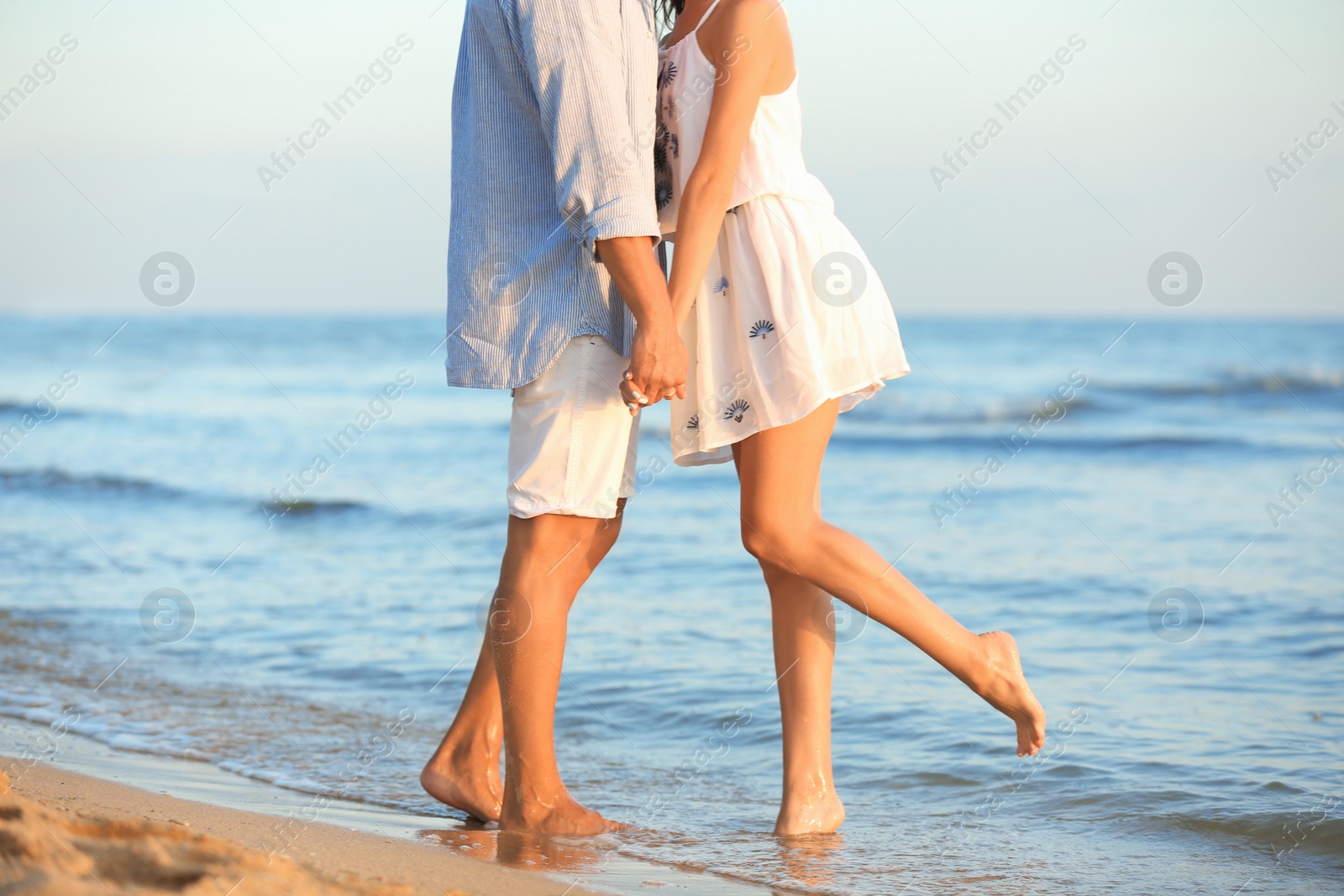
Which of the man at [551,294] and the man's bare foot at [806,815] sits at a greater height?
the man at [551,294]

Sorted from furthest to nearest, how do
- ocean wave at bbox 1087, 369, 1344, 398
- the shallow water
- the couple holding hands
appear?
ocean wave at bbox 1087, 369, 1344, 398
the shallow water
the couple holding hands

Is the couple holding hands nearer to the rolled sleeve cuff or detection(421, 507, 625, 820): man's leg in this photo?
the rolled sleeve cuff

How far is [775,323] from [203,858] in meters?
1.32

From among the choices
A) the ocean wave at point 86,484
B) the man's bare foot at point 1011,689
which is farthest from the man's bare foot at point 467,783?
the ocean wave at point 86,484

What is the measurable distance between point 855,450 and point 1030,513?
4.28 meters

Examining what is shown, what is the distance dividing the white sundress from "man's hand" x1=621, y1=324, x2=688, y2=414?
19 cm

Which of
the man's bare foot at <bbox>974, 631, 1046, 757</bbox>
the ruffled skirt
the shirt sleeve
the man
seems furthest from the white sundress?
the man's bare foot at <bbox>974, 631, 1046, 757</bbox>

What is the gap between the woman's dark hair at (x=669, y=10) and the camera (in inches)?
92.5

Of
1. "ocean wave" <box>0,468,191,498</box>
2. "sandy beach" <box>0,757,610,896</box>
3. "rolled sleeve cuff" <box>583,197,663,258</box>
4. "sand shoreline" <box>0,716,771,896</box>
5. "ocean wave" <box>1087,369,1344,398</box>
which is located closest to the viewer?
"sandy beach" <box>0,757,610,896</box>

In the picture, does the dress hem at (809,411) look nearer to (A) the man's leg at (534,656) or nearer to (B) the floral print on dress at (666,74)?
(A) the man's leg at (534,656)

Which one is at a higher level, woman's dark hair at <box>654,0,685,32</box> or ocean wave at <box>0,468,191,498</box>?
woman's dark hair at <box>654,0,685,32</box>

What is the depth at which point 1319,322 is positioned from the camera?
37.9 meters

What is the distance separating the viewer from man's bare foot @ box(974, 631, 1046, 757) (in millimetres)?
2270

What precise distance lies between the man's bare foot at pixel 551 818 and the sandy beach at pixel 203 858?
8.9 inches
